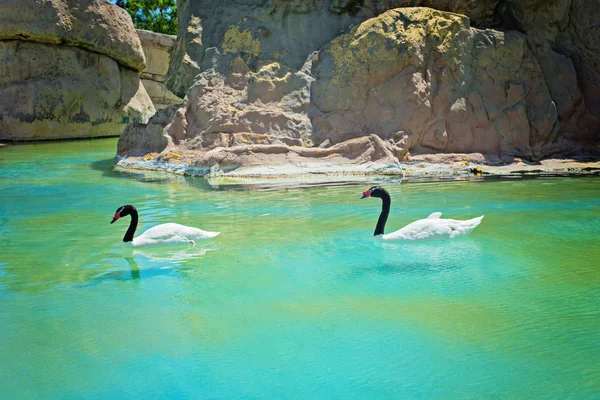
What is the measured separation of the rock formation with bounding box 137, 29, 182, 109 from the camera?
27.2 meters

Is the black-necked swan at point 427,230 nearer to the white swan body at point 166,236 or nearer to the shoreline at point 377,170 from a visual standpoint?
the white swan body at point 166,236

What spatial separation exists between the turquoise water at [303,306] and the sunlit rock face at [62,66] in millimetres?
12098

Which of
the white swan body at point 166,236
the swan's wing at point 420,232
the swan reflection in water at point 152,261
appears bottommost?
the swan reflection in water at point 152,261

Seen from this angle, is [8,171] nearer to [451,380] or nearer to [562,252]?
[562,252]

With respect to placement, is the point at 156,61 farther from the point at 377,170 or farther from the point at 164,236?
the point at 164,236

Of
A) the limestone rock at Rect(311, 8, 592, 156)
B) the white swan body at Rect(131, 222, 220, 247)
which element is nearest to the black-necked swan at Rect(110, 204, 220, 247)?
the white swan body at Rect(131, 222, 220, 247)

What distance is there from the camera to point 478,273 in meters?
5.32

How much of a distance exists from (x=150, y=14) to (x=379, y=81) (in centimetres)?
2672

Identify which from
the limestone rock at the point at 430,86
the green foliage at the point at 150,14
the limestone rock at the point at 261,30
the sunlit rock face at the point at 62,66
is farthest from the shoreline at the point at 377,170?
the green foliage at the point at 150,14

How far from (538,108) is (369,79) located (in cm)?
339

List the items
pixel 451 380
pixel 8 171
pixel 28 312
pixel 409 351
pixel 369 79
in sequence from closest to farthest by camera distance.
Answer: pixel 451 380
pixel 409 351
pixel 28 312
pixel 369 79
pixel 8 171

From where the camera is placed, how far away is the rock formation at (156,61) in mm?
27219

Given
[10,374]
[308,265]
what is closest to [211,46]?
[308,265]

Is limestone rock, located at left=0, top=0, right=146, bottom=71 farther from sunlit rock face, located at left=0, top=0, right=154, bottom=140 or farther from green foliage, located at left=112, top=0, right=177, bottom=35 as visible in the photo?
green foliage, located at left=112, top=0, right=177, bottom=35
